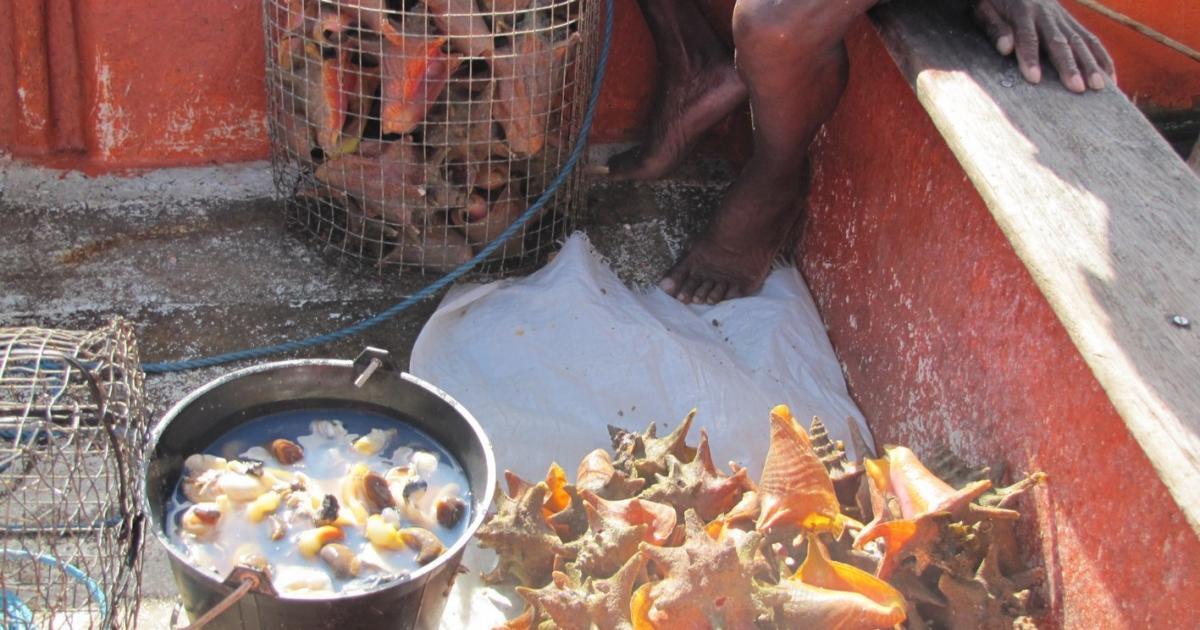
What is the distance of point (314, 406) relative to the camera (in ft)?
7.45

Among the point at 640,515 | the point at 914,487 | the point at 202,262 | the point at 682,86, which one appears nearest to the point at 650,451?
the point at 640,515

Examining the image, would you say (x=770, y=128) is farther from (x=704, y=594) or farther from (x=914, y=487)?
(x=704, y=594)

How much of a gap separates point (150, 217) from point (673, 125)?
154 cm

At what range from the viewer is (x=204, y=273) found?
314 cm

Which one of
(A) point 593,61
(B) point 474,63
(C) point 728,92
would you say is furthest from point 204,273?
(C) point 728,92

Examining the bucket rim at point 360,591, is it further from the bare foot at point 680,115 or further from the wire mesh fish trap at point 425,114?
the bare foot at point 680,115

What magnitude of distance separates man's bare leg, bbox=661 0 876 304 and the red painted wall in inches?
5.6

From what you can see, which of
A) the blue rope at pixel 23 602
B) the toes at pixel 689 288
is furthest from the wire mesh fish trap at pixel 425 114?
the blue rope at pixel 23 602

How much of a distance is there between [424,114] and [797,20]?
942 millimetres

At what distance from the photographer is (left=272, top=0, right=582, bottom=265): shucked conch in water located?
9.32 feet

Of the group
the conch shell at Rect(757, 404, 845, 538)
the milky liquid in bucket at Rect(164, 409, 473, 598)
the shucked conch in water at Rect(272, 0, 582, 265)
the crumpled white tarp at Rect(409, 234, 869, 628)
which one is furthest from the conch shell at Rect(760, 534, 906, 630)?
the shucked conch in water at Rect(272, 0, 582, 265)

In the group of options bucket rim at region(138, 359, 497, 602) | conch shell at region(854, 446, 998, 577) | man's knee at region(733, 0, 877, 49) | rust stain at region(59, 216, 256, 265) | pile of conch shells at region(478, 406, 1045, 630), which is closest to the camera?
bucket rim at region(138, 359, 497, 602)

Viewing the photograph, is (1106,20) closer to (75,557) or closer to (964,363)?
(964,363)

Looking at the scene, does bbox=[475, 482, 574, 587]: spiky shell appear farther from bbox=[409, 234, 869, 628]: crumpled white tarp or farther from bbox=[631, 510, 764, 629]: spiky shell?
bbox=[409, 234, 869, 628]: crumpled white tarp
